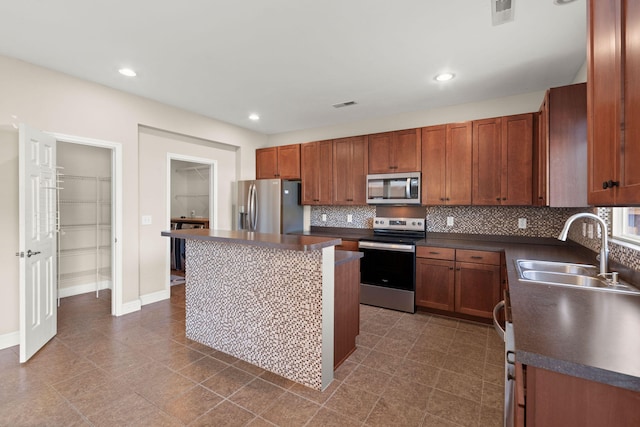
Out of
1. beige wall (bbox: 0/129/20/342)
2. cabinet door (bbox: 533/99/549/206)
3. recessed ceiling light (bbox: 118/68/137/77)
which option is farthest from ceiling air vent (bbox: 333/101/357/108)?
beige wall (bbox: 0/129/20/342)

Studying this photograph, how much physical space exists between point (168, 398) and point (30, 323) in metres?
1.56

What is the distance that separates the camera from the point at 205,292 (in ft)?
8.87

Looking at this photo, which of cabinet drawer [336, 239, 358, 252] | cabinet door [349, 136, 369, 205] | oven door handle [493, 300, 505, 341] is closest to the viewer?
oven door handle [493, 300, 505, 341]

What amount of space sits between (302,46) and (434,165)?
7.20ft

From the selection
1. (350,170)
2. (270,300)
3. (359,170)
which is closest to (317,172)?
(350,170)

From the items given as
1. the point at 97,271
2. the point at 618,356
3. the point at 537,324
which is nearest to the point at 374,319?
the point at 537,324

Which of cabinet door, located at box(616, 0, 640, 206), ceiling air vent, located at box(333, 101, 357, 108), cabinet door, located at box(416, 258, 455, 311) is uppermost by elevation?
ceiling air vent, located at box(333, 101, 357, 108)

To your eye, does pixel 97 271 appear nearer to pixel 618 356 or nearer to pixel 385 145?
pixel 385 145

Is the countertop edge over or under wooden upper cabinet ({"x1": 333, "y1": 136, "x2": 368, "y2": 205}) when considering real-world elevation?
under

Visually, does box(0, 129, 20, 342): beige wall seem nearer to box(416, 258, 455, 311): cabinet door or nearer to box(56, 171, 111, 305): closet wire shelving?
box(56, 171, 111, 305): closet wire shelving

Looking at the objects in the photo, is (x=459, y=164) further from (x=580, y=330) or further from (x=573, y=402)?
(x=573, y=402)

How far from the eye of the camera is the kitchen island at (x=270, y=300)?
205cm

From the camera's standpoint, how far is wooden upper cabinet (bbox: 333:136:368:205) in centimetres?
423

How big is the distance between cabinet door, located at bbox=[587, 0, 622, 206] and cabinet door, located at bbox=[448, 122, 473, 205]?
7.40ft
